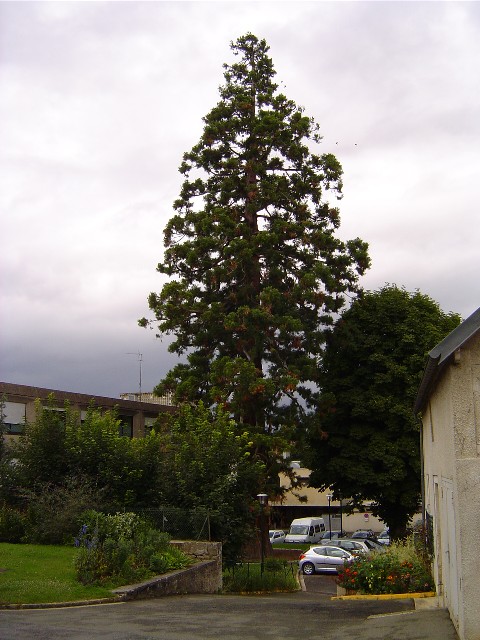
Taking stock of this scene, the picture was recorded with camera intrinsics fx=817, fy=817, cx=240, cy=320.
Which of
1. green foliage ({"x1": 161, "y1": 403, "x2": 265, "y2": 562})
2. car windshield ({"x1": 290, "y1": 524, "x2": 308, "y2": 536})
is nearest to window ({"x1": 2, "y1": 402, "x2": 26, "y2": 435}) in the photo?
green foliage ({"x1": 161, "y1": 403, "x2": 265, "y2": 562})

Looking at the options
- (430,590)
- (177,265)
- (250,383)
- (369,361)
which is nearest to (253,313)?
(250,383)

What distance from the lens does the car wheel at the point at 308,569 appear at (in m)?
35.1

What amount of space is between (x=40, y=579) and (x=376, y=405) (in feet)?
75.3

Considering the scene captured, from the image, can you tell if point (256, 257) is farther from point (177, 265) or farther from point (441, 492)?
point (441, 492)

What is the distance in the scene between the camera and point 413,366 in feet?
123

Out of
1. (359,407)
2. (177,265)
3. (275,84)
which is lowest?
(359,407)

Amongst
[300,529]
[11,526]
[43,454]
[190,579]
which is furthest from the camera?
[300,529]

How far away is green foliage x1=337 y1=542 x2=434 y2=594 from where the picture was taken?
56.9 feet

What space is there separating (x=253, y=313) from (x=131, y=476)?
34.6 feet

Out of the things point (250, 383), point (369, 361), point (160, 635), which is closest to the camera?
point (160, 635)

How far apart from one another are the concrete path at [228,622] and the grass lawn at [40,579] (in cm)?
63

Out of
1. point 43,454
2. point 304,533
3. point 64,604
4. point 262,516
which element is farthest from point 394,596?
point 304,533

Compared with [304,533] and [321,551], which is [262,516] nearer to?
[321,551]

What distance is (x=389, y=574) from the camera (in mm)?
17688
